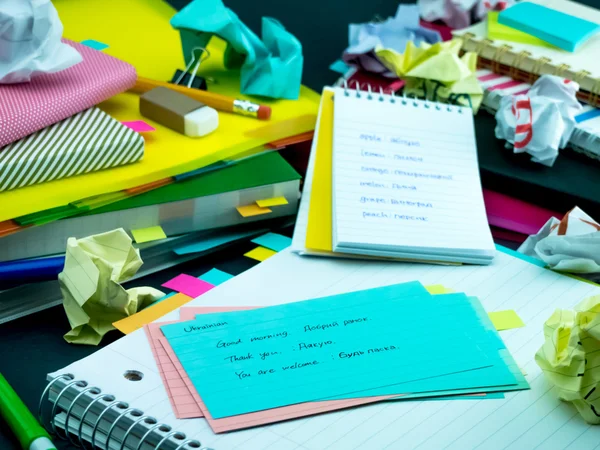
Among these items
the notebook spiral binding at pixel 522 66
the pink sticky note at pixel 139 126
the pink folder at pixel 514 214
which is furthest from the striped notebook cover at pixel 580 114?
the pink sticky note at pixel 139 126

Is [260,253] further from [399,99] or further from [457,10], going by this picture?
[457,10]

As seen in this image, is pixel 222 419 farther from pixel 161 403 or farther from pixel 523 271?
pixel 523 271

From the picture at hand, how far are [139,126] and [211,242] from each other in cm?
15

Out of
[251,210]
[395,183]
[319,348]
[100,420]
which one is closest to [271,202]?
[251,210]

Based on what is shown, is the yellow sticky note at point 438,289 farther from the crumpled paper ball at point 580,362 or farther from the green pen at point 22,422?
the green pen at point 22,422

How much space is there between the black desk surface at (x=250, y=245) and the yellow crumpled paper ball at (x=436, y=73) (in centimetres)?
4

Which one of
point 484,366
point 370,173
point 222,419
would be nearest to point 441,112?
point 370,173

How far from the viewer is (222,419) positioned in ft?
2.03

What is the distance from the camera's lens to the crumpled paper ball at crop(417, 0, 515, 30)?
1269 millimetres

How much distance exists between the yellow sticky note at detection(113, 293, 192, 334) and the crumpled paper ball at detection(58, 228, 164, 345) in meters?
0.01

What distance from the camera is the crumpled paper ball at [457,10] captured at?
1269 mm

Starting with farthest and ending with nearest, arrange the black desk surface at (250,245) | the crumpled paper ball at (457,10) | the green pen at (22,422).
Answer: the crumpled paper ball at (457,10) < the black desk surface at (250,245) < the green pen at (22,422)

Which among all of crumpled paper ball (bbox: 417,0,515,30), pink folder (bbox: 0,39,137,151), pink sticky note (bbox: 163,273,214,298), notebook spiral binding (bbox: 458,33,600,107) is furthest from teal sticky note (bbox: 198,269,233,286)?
crumpled paper ball (bbox: 417,0,515,30)

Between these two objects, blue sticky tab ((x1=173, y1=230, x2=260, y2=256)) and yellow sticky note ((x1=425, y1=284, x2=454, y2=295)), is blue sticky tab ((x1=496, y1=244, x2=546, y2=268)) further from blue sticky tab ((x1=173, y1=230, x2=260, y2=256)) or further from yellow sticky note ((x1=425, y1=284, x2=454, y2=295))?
blue sticky tab ((x1=173, y1=230, x2=260, y2=256))
